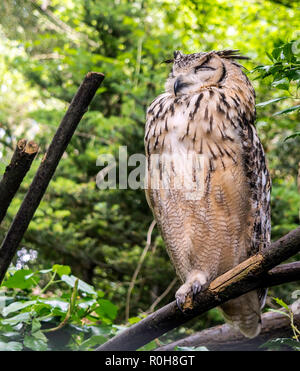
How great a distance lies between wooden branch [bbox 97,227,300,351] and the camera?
3.13ft

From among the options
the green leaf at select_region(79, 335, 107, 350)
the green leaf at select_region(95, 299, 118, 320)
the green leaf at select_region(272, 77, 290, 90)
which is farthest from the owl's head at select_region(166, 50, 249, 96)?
the green leaf at select_region(79, 335, 107, 350)

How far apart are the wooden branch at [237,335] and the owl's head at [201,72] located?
1014 millimetres

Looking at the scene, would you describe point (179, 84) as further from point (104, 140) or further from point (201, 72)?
point (104, 140)

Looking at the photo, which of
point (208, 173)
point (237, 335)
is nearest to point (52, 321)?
point (208, 173)

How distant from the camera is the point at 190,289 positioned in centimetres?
164

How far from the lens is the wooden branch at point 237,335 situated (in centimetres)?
180

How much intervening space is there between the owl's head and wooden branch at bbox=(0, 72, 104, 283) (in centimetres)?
74

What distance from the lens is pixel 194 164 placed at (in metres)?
1.60

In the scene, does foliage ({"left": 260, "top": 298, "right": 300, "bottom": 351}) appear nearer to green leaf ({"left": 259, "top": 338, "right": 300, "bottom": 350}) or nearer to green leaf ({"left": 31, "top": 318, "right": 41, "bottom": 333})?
green leaf ({"left": 259, "top": 338, "right": 300, "bottom": 350})

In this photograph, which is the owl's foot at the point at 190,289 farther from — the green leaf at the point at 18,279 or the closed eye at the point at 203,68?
the closed eye at the point at 203,68

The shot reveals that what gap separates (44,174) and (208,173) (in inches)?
28.0

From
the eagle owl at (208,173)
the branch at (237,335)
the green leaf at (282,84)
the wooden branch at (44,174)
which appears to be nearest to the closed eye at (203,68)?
the eagle owl at (208,173)

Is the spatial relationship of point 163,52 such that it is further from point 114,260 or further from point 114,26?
point 114,260
